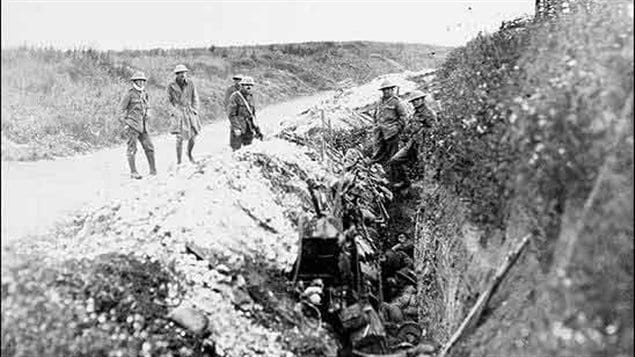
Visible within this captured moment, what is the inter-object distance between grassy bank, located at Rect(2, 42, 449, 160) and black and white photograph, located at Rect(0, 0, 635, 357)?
143 cm

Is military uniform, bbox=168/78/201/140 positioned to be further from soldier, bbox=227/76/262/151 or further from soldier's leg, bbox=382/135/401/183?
soldier's leg, bbox=382/135/401/183

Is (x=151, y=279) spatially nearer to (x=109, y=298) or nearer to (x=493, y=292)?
(x=109, y=298)

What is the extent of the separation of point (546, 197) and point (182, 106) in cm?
826

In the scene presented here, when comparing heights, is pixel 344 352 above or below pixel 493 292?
below

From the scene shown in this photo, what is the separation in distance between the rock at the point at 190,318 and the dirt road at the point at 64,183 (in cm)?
178

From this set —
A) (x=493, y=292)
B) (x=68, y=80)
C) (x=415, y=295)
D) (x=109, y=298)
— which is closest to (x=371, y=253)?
(x=415, y=295)

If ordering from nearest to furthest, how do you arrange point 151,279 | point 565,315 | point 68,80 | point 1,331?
point 565,315 → point 1,331 → point 151,279 → point 68,80

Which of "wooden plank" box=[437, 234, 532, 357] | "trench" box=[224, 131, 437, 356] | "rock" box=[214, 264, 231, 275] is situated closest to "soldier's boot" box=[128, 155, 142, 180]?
"trench" box=[224, 131, 437, 356]

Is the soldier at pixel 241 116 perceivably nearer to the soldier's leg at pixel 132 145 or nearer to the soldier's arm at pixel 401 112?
the soldier's leg at pixel 132 145

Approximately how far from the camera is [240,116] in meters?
13.4

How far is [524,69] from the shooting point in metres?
8.12

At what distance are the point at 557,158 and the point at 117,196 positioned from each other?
6635 mm

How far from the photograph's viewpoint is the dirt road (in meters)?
8.20

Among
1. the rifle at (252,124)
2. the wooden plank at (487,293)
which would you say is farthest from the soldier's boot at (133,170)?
the wooden plank at (487,293)
